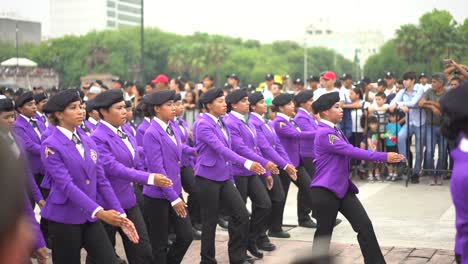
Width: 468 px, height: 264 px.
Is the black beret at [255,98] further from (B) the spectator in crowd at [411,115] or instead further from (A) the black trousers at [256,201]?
(B) the spectator in crowd at [411,115]

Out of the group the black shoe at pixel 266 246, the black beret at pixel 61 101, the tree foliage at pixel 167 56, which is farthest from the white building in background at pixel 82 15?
the black beret at pixel 61 101

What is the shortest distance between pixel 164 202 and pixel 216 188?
0.92m

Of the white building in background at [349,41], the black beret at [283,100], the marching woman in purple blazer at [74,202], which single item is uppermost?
the white building in background at [349,41]

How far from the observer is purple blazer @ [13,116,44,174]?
9289 mm

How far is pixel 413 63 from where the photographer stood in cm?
6794

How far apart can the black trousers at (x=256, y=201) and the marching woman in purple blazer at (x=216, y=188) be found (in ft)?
2.19

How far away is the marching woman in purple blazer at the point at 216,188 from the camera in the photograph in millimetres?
8117

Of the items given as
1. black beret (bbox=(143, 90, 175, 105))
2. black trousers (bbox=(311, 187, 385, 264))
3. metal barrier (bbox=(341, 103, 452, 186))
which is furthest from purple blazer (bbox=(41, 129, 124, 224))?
metal barrier (bbox=(341, 103, 452, 186))

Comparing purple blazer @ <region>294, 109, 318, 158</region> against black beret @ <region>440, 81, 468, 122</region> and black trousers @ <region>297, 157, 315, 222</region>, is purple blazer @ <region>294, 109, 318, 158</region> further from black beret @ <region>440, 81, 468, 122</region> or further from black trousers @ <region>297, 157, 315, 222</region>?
black beret @ <region>440, 81, 468, 122</region>

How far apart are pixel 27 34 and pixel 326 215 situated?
85035 mm

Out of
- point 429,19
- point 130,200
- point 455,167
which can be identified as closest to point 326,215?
point 130,200

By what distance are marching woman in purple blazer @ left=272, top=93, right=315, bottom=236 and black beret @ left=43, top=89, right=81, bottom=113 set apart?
4.91 meters

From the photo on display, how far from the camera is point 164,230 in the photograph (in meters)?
7.40

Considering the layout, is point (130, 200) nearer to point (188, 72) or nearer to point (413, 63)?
point (413, 63)
